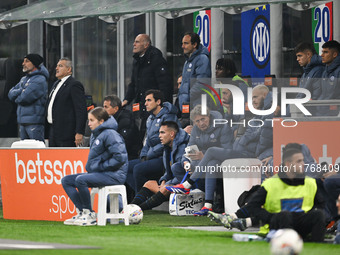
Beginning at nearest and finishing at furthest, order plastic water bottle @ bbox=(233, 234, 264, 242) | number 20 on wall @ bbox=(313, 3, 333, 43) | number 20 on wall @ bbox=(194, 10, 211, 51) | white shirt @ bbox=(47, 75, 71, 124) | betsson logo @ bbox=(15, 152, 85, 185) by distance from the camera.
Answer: plastic water bottle @ bbox=(233, 234, 264, 242) < betsson logo @ bbox=(15, 152, 85, 185) < white shirt @ bbox=(47, 75, 71, 124) < number 20 on wall @ bbox=(313, 3, 333, 43) < number 20 on wall @ bbox=(194, 10, 211, 51)

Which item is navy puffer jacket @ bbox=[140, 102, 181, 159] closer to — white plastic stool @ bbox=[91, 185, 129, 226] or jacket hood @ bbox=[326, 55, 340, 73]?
white plastic stool @ bbox=[91, 185, 129, 226]

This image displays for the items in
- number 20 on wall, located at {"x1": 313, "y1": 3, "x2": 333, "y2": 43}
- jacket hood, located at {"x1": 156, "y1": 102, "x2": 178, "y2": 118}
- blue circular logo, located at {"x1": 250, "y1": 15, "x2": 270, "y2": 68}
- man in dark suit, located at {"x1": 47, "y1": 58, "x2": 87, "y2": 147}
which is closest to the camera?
jacket hood, located at {"x1": 156, "y1": 102, "x2": 178, "y2": 118}

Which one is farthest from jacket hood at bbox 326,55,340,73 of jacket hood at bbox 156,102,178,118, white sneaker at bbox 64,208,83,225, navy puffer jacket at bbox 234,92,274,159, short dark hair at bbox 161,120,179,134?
white sneaker at bbox 64,208,83,225

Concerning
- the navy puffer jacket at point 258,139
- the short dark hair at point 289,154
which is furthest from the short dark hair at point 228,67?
the short dark hair at point 289,154

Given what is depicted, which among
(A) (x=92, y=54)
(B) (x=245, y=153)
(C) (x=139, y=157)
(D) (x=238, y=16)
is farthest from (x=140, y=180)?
(A) (x=92, y=54)

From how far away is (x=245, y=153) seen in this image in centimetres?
1557

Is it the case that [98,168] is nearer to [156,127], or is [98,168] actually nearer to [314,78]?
[156,127]

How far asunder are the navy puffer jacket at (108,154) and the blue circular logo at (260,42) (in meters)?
6.33

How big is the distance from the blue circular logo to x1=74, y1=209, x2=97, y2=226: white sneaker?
6.84 metres

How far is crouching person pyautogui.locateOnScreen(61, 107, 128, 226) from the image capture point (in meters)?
14.5

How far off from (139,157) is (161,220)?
2833 mm

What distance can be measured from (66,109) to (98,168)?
3430mm

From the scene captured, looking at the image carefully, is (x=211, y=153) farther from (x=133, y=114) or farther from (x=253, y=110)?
(x=133, y=114)

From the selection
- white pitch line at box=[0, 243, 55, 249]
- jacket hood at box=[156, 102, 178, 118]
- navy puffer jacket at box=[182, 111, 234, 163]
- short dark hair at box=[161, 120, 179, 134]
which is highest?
jacket hood at box=[156, 102, 178, 118]
